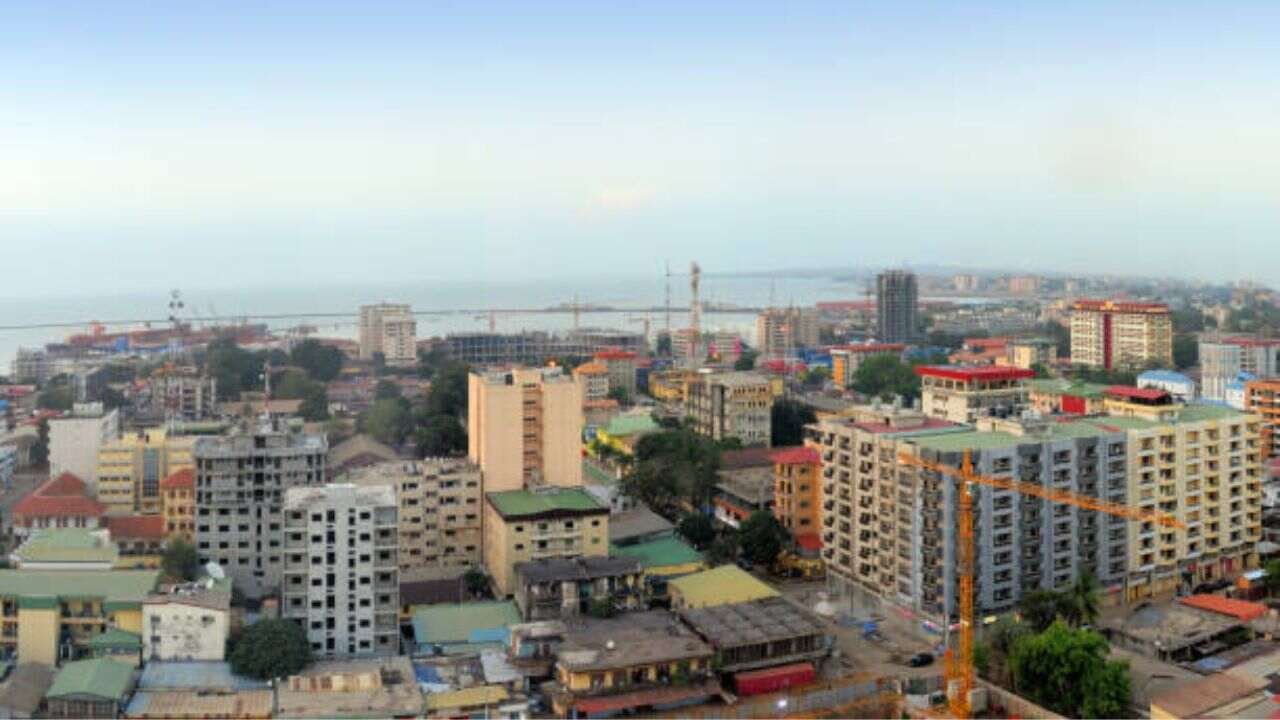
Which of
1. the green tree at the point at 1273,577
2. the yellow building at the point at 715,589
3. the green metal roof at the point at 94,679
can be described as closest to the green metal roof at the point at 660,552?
the yellow building at the point at 715,589

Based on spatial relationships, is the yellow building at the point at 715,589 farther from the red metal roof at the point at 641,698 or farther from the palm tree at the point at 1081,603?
the palm tree at the point at 1081,603

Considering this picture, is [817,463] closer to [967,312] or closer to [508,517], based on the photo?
[508,517]

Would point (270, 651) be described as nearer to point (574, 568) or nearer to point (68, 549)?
point (574, 568)

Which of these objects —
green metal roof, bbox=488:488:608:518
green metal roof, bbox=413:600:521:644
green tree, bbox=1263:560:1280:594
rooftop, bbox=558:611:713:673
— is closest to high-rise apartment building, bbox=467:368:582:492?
green metal roof, bbox=488:488:608:518

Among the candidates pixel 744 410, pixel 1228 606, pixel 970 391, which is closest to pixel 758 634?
pixel 1228 606

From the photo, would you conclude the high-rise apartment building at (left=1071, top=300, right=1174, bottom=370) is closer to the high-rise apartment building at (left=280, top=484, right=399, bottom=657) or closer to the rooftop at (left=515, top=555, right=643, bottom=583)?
the rooftop at (left=515, top=555, right=643, bottom=583)
